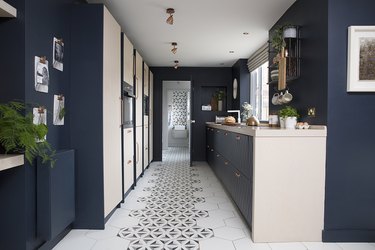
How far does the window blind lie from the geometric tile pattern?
7.93 feet

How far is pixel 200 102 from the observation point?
6.82m

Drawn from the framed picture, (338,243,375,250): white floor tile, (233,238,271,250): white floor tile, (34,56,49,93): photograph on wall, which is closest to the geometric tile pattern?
(233,238,271,250): white floor tile

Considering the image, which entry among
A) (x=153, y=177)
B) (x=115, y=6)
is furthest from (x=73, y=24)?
(x=153, y=177)

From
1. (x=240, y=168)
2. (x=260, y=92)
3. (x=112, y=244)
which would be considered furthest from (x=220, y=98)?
(x=112, y=244)

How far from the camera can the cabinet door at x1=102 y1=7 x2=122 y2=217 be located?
2.61m

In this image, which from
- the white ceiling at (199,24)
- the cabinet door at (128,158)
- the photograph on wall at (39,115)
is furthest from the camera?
the cabinet door at (128,158)

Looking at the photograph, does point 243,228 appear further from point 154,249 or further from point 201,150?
point 201,150

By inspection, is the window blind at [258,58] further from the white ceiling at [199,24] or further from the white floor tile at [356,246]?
the white floor tile at [356,246]

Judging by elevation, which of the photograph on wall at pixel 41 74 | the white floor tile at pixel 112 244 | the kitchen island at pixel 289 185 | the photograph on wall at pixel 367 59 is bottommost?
the white floor tile at pixel 112 244

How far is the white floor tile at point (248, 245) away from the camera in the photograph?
2227 millimetres

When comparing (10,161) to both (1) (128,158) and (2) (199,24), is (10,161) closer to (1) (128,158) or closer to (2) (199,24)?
(1) (128,158)

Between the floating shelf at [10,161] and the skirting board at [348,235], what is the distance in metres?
2.44

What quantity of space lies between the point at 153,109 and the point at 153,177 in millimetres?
2267

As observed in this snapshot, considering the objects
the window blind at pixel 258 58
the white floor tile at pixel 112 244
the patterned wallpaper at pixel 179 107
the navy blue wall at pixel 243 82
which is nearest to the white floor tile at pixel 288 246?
the white floor tile at pixel 112 244
